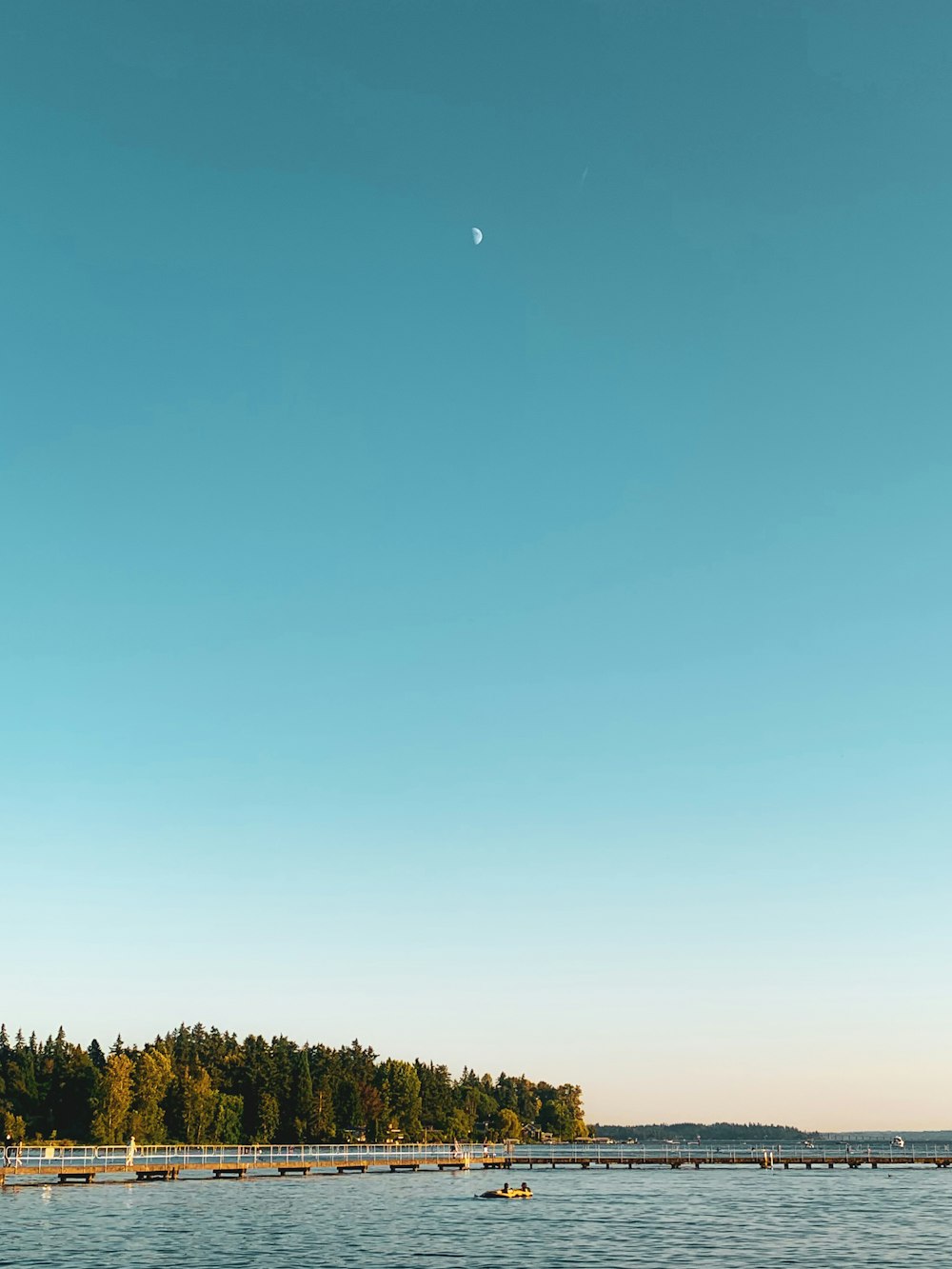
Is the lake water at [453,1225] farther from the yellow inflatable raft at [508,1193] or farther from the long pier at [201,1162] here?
the yellow inflatable raft at [508,1193]

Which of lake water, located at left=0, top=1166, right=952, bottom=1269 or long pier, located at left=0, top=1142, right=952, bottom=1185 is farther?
long pier, located at left=0, top=1142, right=952, bottom=1185

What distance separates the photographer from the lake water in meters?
83.0

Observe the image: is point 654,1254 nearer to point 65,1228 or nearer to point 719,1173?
point 65,1228

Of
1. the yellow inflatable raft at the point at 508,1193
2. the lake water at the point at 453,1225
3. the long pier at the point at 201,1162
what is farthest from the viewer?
the yellow inflatable raft at the point at 508,1193

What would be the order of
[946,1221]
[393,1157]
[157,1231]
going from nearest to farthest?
[157,1231], [946,1221], [393,1157]

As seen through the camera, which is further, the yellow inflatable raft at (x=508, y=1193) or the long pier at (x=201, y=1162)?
the yellow inflatable raft at (x=508, y=1193)

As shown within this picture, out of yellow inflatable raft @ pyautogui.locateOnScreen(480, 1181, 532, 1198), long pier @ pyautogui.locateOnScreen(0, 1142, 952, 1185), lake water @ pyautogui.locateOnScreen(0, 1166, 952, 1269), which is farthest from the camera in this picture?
yellow inflatable raft @ pyautogui.locateOnScreen(480, 1181, 532, 1198)

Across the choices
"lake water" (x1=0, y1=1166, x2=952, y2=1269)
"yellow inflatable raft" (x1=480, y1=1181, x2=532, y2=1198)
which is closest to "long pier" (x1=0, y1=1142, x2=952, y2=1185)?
"lake water" (x1=0, y1=1166, x2=952, y2=1269)

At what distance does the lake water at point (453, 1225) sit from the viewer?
83.0m

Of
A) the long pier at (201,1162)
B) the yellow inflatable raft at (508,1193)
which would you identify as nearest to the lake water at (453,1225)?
the long pier at (201,1162)

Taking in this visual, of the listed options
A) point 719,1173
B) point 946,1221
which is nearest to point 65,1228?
point 946,1221

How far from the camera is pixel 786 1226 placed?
106m

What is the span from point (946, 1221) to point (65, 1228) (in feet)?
259

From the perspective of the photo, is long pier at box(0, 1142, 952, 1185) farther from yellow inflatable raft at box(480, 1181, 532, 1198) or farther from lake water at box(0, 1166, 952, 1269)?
yellow inflatable raft at box(480, 1181, 532, 1198)
